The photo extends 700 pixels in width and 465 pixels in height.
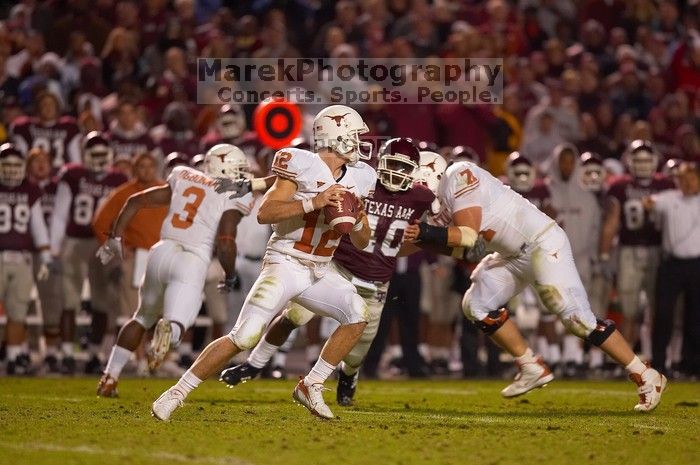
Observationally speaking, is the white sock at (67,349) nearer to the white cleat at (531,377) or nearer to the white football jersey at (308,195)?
the white cleat at (531,377)

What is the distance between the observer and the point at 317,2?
54.0 feet

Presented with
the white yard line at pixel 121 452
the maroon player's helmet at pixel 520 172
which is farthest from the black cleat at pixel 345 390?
the maroon player's helmet at pixel 520 172

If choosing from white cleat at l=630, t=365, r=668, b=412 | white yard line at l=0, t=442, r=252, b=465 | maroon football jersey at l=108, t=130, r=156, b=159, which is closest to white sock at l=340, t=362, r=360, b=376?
white cleat at l=630, t=365, r=668, b=412

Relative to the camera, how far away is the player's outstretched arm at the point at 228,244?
9.38 meters

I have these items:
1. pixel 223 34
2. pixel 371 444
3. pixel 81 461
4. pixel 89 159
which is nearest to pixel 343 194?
pixel 371 444

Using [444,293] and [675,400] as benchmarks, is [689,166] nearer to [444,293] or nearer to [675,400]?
[444,293]

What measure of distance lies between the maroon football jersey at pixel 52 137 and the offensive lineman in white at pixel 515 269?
5.29 metres

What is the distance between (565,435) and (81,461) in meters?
2.55

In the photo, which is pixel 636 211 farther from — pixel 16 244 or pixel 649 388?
pixel 16 244

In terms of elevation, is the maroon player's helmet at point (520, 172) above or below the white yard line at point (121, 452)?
above

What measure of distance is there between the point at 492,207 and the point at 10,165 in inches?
187

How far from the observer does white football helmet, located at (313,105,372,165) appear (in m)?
7.82

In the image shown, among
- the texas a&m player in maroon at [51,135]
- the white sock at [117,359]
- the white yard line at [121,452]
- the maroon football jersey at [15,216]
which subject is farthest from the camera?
the texas a&m player in maroon at [51,135]

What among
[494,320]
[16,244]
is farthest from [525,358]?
[16,244]
